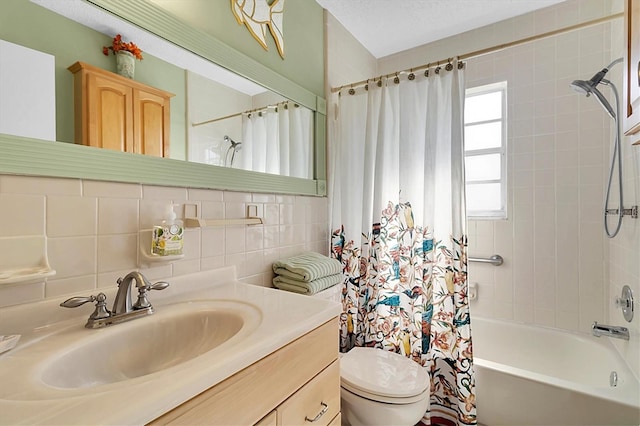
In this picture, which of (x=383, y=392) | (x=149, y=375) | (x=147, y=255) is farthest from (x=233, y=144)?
(x=383, y=392)

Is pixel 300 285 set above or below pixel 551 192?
below

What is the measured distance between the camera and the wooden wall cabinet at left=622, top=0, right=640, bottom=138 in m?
0.79

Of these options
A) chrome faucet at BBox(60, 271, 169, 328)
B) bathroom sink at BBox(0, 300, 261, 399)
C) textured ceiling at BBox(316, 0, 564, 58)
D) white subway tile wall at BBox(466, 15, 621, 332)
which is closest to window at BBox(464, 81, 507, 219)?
white subway tile wall at BBox(466, 15, 621, 332)

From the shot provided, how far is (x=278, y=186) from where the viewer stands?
56.4 inches

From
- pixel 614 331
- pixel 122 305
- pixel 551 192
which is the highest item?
pixel 551 192

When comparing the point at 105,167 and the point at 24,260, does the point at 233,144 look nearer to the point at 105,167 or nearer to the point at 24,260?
the point at 105,167

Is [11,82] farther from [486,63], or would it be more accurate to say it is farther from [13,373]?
[486,63]

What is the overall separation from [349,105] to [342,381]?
152cm

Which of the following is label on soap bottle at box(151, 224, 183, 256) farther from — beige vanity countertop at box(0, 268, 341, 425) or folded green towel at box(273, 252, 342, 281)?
folded green towel at box(273, 252, 342, 281)

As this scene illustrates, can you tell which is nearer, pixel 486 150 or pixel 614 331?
pixel 614 331

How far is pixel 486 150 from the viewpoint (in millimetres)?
2197

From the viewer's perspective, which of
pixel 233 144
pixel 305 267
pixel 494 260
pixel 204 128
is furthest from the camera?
pixel 494 260

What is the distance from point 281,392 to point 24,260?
2.28 feet

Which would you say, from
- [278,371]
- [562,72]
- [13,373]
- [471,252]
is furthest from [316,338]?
[562,72]
